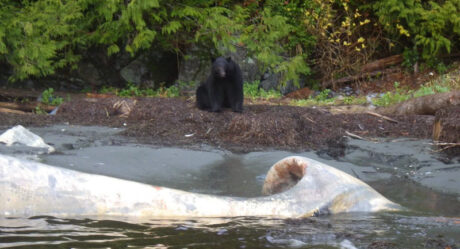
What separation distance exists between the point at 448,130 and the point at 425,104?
8.97 feet

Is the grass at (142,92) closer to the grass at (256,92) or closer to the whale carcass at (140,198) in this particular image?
the grass at (256,92)

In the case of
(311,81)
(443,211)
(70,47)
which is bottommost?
(443,211)

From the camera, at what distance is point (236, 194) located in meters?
5.41

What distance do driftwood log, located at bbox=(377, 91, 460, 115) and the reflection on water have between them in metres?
5.10

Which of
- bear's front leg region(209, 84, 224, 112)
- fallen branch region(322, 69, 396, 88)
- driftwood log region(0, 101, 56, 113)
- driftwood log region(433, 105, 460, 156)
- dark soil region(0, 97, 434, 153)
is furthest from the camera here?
fallen branch region(322, 69, 396, 88)

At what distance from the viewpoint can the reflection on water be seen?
355 cm

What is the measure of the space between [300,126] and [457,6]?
9.24 metres

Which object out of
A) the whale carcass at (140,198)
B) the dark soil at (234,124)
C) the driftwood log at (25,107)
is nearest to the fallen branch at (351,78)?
the dark soil at (234,124)

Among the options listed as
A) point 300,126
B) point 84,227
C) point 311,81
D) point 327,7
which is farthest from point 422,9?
point 84,227

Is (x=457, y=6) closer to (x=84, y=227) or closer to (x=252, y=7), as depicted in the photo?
(x=252, y=7)

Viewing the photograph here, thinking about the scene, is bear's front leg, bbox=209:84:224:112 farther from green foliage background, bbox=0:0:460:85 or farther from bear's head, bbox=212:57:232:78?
green foliage background, bbox=0:0:460:85

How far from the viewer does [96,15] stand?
14141mm

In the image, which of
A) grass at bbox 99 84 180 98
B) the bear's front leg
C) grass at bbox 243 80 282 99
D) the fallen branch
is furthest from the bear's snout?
the fallen branch

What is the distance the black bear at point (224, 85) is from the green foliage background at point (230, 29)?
137 inches
